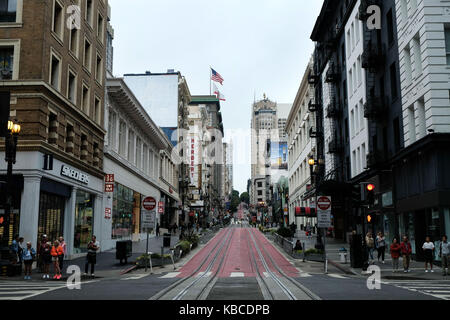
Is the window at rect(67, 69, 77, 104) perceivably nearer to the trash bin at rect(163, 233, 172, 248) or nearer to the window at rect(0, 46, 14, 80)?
the window at rect(0, 46, 14, 80)

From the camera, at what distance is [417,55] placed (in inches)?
1142

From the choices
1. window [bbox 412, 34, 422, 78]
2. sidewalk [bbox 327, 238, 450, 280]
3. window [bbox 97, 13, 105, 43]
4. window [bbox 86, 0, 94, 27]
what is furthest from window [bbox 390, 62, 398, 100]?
window [bbox 97, 13, 105, 43]

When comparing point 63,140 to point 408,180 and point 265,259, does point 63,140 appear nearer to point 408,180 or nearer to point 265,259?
point 265,259

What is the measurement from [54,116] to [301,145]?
2147 inches

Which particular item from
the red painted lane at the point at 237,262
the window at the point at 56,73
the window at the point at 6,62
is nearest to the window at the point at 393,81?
the red painted lane at the point at 237,262

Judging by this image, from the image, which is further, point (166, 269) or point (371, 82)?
point (371, 82)

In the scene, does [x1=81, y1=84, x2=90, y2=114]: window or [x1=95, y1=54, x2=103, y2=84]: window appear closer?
[x1=81, y1=84, x2=90, y2=114]: window

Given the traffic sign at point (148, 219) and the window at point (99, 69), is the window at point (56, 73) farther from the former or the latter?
the traffic sign at point (148, 219)

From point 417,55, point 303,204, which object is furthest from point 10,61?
point 303,204

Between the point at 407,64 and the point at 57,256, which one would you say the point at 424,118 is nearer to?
the point at 407,64

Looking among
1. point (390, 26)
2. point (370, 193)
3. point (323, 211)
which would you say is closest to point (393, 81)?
point (390, 26)

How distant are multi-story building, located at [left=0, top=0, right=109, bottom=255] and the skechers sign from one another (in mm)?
64

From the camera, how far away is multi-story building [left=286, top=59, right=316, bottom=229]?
2694 inches

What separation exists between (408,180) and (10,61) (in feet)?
82.9
